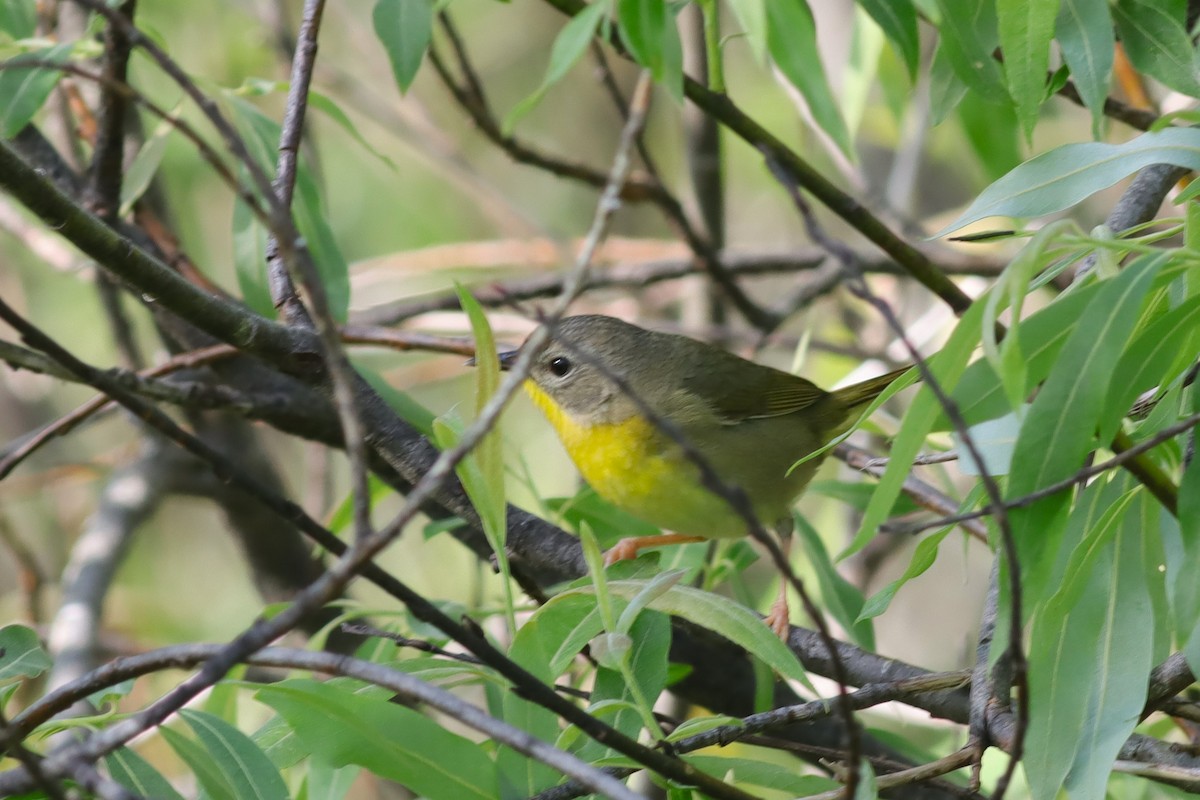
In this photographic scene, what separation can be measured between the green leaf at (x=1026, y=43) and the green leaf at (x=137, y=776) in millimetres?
1742

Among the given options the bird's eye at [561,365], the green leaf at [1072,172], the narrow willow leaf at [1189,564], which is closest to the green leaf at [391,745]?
the narrow willow leaf at [1189,564]

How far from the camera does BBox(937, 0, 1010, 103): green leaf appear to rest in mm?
2160

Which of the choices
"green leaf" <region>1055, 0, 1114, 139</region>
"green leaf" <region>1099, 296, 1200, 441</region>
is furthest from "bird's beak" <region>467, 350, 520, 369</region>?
"green leaf" <region>1099, 296, 1200, 441</region>

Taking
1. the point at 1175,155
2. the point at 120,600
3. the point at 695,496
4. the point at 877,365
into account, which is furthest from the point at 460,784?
the point at 120,600

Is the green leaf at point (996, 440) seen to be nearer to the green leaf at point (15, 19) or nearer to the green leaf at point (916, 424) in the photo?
the green leaf at point (916, 424)

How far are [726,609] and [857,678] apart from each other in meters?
0.50

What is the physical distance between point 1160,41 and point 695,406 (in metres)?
1.84

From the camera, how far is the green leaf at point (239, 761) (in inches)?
68.5

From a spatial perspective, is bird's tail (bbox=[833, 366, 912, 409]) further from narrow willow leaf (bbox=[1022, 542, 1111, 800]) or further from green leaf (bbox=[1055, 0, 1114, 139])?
narrow willow leaf (bbox=[1022, 542, 1111, 800])

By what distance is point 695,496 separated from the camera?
315 cm

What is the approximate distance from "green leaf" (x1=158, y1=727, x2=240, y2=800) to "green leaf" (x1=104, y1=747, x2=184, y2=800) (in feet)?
0.31

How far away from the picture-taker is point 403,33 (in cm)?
225

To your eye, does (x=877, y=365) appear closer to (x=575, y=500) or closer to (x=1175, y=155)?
(x=575, y=500)

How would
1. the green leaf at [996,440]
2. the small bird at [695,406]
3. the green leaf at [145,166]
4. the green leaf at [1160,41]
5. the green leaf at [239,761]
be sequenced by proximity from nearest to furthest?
the green leaf at [239,761] < the green leaf at [996,440] < the green leaf at [1160,41] < the green leaf at [145,166] < the small bird at [695,406]
